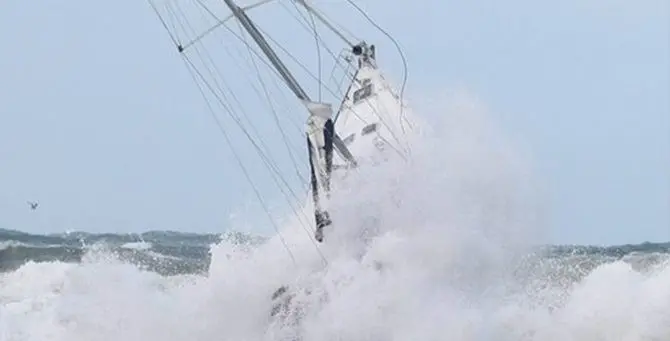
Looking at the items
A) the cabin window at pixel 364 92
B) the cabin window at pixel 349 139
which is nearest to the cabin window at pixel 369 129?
the cabin window at pixel 349 139

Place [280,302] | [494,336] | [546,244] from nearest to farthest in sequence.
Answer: [494,336]
[280,302]
[546,244]

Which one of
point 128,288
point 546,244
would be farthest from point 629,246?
point 128,288

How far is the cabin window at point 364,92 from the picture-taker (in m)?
20.8

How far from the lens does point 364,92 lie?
2092 centimetres

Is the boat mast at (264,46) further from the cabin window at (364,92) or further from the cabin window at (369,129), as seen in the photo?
the cabin window at (364,92)

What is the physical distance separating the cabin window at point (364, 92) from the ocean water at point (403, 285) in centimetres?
152

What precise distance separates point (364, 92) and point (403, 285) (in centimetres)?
505

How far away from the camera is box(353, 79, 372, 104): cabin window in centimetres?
2083

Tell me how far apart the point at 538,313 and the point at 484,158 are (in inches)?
137

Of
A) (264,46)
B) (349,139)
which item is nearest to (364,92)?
(349,139)

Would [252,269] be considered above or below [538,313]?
above

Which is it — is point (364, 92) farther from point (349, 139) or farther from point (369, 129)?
point (369, 129)

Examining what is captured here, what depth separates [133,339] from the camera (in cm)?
1791

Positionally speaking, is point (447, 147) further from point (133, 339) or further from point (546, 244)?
point (133, 339)
